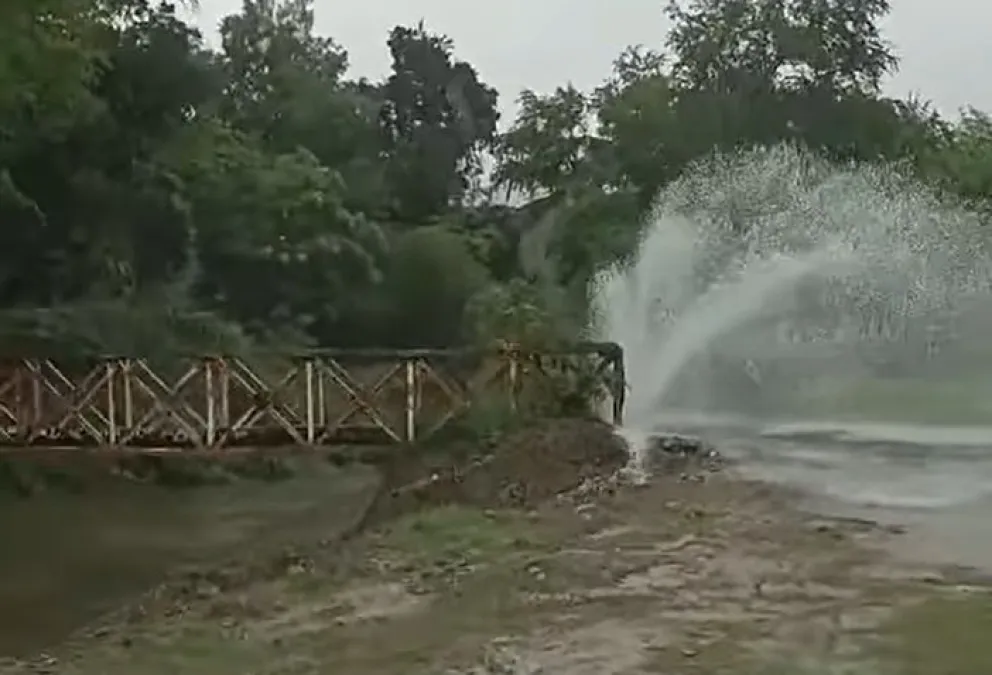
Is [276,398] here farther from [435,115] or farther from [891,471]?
[435,115]

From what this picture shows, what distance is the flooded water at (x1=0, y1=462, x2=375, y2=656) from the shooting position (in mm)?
10461

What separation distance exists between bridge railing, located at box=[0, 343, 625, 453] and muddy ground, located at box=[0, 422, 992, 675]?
11.3 ft

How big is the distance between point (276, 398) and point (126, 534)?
257 centimetres

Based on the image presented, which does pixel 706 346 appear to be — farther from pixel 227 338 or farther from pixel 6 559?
pixel 6 559

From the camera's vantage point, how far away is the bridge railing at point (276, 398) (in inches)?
620

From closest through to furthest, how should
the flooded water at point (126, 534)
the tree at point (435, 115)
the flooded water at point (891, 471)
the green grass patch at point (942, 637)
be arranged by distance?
the green grass patch at point (942, 637) < the flooded water at point (891, 471) < the flooded water at point (126, 534) < the tree at point (435, 115)

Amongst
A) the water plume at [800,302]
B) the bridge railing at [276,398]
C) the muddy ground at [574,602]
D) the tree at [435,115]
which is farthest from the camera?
the tree at [435,115]

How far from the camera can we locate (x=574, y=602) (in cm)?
843

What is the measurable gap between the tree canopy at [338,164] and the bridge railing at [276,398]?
6.51 feet

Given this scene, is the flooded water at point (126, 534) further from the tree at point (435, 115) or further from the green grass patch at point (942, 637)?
the tree at point (435, 115)

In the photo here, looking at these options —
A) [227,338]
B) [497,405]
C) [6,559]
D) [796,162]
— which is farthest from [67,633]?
[796,162]

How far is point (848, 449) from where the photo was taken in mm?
15773

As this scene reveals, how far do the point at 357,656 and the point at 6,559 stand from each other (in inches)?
263

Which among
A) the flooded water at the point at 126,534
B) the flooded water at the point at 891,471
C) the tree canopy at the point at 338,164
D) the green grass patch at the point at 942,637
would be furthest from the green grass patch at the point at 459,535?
the tree canopy at the point at 338,164
